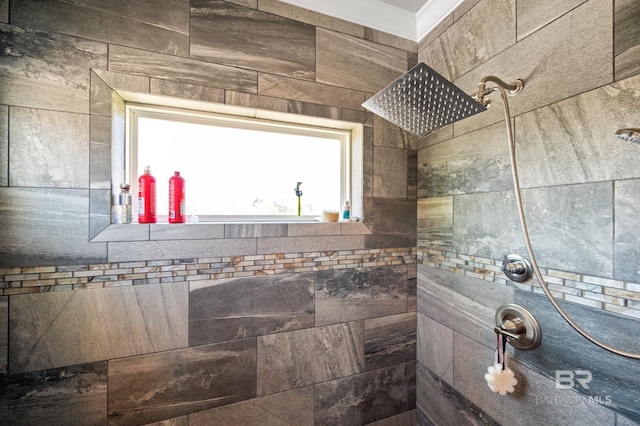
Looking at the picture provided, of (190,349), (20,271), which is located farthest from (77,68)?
(190,349)

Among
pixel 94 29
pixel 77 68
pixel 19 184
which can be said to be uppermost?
pixel 94 29

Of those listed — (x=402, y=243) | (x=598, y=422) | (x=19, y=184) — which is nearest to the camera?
(x=598, y=422)

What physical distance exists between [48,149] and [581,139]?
169 cm

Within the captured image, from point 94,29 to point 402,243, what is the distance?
5.05 ft

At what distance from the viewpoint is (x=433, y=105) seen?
72 cm

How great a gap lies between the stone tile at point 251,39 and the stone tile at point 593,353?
4.21 feet

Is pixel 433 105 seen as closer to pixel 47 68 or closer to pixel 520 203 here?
pixel 520 203

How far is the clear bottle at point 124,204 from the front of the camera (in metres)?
0.97

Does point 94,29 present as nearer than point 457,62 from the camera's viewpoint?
Yes

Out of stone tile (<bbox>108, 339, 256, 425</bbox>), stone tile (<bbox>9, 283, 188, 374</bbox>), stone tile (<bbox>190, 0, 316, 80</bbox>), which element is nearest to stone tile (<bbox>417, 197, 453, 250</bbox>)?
stone tile (<bbox>190, 0, 316, 80</bbox>)

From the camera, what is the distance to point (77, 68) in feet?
2.96

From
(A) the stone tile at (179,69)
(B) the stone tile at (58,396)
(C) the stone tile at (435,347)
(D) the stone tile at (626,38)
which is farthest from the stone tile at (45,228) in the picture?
(D) the stone tile at (626,38)

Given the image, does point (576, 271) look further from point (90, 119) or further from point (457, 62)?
point (90, 119)

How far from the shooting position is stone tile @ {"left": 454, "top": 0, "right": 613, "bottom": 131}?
719 mm
